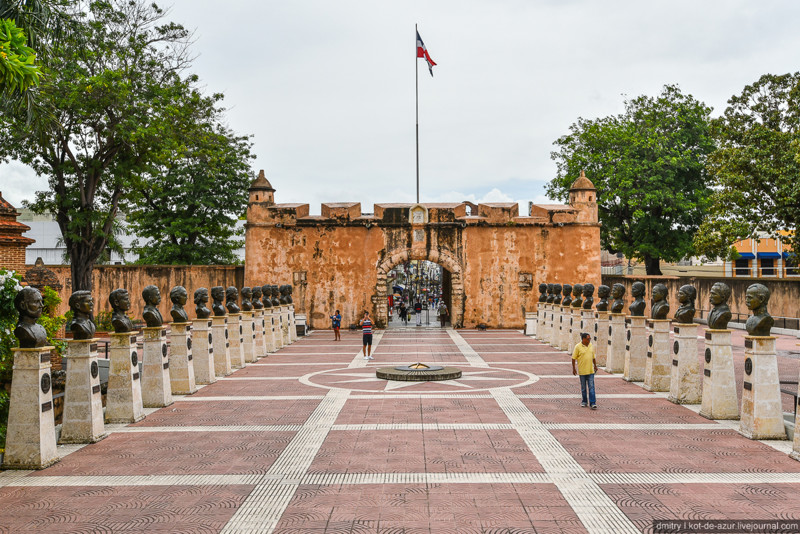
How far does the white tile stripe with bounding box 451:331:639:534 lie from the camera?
5.93 m

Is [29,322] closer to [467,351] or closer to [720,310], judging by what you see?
[720,310]

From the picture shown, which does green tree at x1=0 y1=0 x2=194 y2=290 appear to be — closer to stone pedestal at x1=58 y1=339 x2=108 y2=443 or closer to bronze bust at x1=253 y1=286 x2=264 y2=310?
bronze bust at x1=253 y1=286 x2=264 y2=310

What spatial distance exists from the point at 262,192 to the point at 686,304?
21.1 meters

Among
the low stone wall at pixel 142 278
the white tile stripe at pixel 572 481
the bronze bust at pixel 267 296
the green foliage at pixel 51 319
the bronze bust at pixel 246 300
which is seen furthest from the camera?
the low stone wall at pixel 142 278

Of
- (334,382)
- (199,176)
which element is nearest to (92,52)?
(199,176)

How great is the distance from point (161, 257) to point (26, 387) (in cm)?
2420

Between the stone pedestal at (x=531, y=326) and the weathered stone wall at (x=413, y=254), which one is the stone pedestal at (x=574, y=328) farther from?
the weathered stone wall at (x=413, y=254)

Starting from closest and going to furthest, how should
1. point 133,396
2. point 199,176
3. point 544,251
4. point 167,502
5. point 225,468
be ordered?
point 167,502
point 225,468
point 133,396
point 544,251
point 199,176

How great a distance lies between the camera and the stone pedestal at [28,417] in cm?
778

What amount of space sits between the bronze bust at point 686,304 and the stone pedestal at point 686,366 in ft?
0.39

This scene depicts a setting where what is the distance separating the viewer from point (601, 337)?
16312 millimetres

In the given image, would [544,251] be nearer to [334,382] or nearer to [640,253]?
[640,253]

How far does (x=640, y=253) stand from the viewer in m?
34.4

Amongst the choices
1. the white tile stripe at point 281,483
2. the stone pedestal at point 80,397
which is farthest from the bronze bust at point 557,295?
the stone pedestal at point 80,397
